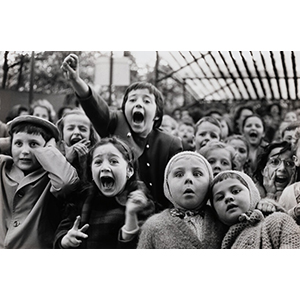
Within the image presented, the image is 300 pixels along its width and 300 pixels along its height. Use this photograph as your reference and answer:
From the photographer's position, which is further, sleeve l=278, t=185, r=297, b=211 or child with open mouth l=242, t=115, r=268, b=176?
child with open mouth l=242, t=115, r=268, b=176

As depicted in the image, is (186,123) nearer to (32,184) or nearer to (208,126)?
(208,126)

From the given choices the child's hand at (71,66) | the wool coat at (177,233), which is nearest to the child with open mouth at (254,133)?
the wool coat at (177,233)

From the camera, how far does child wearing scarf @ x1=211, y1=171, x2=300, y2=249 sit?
3.04 metres

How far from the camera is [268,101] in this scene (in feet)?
11.0

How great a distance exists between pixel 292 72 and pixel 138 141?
47.8 inches

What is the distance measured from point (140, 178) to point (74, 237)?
1.95 feet

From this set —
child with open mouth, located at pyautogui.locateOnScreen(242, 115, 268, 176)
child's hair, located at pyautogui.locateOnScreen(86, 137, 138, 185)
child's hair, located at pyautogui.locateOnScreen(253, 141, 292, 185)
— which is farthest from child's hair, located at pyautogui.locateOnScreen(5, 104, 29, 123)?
child's hair, located at pyautogui.locateOnScreen(253, 141, 292, 185)

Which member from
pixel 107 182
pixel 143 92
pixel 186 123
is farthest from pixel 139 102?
pixel 107 182

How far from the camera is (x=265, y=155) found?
3312 millimetres

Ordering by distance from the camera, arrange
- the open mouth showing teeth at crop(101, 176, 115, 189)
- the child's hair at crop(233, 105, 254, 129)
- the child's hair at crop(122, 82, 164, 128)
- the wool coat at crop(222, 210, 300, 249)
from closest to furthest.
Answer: the wool coat at crop(222, 210, 300, 249) → the open mouth showing teeth at crop(101, 176, 115, 189) → the child's hair at crop(122, 82, 164, 128) → the child's hair at crop(233, 105, 254, 129)

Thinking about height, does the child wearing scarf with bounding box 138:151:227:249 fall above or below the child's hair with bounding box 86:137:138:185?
below

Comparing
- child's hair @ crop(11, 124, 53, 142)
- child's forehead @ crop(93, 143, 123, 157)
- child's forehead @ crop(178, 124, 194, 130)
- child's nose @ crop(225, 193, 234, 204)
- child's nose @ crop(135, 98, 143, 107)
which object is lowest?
child's nose @ crop(225, 193, 234, 204)

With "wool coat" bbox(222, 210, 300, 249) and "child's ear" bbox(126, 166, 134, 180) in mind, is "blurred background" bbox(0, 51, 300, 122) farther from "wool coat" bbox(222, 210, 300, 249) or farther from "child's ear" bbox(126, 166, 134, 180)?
"wool coat" bbox(222, 210, 300, 249)

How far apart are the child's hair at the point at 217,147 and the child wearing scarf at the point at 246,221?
0.17 meters
